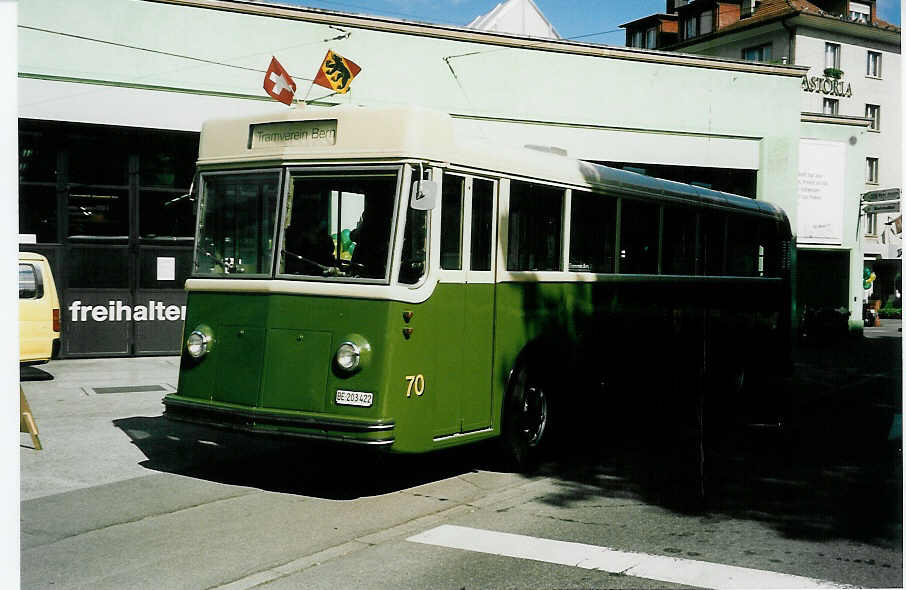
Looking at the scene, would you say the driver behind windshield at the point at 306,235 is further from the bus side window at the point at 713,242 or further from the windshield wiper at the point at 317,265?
the bus side window at the point at 713,242

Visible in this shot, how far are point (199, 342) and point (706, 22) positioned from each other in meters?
21.7

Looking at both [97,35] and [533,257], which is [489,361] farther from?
[97,35]

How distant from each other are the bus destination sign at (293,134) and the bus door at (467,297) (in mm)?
1024

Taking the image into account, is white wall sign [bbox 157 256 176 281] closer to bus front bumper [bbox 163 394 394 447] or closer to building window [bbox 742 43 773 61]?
bus front bumper [bbox 163 394 394 447]

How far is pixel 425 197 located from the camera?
734cm

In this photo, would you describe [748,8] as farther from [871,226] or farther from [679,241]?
[679,241]

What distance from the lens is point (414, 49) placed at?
19500 mm

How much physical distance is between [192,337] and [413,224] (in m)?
2.20

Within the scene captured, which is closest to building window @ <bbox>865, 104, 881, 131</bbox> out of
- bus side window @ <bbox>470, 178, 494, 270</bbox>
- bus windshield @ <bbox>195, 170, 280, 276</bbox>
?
bus side window @ <bbox>470, 178, 494, 270</bbox>

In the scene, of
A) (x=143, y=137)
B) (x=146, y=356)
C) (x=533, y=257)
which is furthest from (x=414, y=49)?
(x=533, y=257)

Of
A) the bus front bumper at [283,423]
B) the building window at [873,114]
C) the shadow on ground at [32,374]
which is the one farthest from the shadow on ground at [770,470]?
the building window at [873,114]

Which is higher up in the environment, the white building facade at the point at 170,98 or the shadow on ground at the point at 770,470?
the white building facade at the point at 170,98

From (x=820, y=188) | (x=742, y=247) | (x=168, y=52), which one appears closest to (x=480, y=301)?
(x=742, y=247)

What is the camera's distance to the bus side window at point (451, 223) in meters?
7.80
